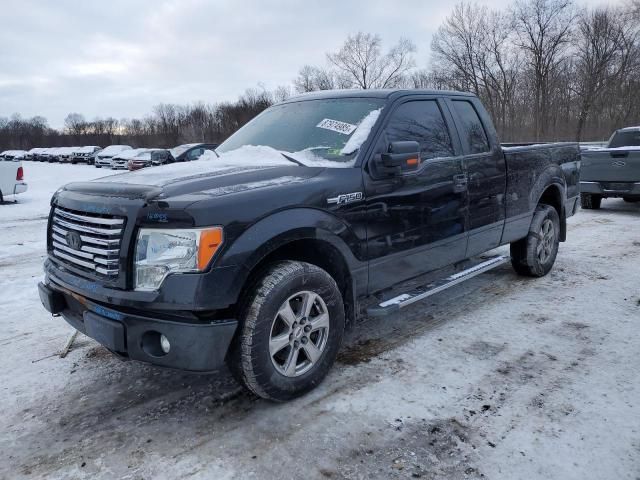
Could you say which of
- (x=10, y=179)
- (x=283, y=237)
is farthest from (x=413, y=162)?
(x=10, y=179)

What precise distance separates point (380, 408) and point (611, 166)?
365 inches

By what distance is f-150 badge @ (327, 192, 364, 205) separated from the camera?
3.17m

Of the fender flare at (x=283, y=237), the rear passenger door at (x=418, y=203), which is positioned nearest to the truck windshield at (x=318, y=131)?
the rear passenger door at (x=418, y=203)

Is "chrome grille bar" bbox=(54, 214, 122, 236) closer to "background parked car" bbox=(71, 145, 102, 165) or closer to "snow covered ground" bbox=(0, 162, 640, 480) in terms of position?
"snow covered ground" bbox=(0, 162, 640, 480)

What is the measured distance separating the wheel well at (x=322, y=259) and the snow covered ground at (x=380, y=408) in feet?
1.79

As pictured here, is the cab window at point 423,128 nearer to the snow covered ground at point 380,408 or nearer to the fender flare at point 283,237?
the fender flare at point 283,237

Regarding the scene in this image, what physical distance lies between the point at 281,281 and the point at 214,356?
1.80ft

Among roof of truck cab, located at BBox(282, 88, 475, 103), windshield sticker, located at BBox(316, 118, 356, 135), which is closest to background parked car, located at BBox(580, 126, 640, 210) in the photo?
roof of truck cab, located at BBox(282, 88, 475, 103)

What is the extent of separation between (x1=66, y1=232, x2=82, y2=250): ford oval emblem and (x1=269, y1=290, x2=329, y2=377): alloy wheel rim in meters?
1.26

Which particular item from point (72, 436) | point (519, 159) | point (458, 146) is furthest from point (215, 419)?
point (519, 159)

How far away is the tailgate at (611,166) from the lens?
9641 millimetres

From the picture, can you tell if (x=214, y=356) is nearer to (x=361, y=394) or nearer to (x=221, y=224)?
(x=221, y=224)

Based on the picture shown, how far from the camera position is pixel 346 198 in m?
3.23

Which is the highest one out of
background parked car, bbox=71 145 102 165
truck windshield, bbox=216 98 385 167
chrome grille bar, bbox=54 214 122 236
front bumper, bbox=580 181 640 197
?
background parked car, bbox=71 145 102 165
